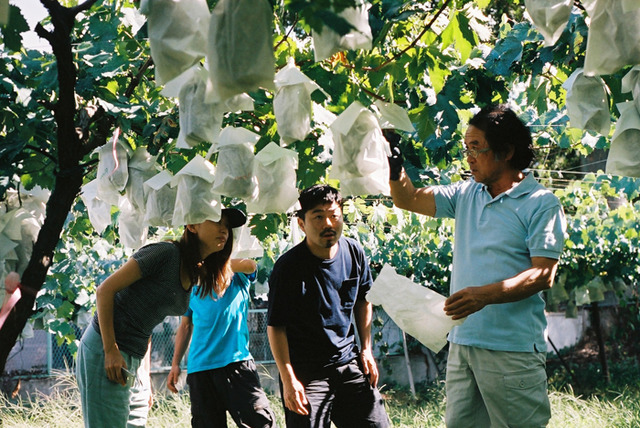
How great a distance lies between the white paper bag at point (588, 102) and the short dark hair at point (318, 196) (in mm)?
1720

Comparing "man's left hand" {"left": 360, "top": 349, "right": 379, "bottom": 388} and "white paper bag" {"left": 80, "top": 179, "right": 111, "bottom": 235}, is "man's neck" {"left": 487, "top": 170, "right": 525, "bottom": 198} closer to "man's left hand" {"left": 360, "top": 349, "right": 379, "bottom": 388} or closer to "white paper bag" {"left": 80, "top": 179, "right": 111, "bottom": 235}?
"man's left hand" {"left": 360, "top": 349, "right": 379, "bottom": 388}

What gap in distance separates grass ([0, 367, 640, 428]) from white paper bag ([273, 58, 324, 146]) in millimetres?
4834

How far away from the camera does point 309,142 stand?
106 inches

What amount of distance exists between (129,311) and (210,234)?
0.46 metres

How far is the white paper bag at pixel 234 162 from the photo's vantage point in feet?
6.43

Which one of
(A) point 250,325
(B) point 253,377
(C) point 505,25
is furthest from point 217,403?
(A) point 250,325

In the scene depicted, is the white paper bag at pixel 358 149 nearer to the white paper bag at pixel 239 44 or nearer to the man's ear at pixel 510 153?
the white paper bag at pixel 239 44

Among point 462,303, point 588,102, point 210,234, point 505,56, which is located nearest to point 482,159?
point 505,56

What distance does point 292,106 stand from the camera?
5.76 ft

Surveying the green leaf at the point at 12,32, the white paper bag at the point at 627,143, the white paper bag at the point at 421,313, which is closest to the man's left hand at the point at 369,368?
the white paper bag at the point at 421,313

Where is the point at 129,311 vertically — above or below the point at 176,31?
below

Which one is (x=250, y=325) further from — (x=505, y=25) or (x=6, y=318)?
(x=6, y=318)

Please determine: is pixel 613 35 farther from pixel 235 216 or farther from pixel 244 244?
pixel 244 244

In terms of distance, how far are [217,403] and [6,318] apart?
6.76 ft
